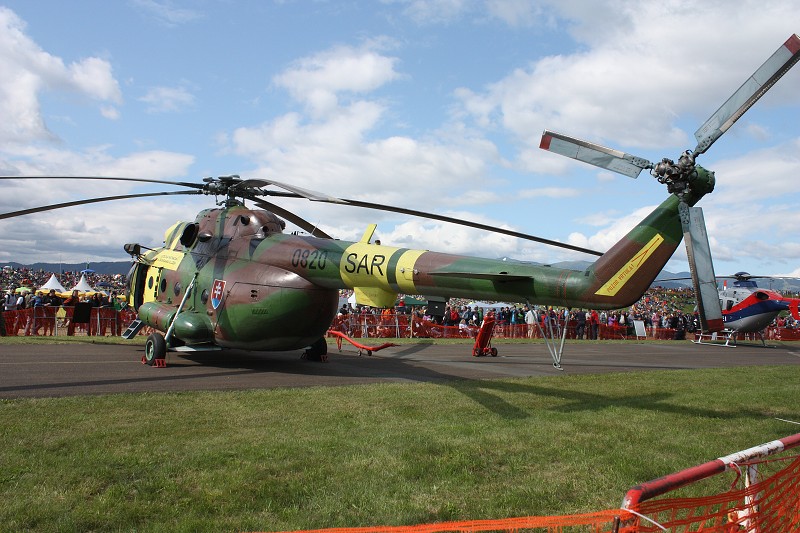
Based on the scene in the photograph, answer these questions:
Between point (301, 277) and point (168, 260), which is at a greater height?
point (168, 260)

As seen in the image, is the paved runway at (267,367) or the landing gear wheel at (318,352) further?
the landing gear wheel at (318,352)

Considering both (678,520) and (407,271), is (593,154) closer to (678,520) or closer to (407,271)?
(407,271)

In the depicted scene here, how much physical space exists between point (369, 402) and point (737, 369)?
1309 centimetres

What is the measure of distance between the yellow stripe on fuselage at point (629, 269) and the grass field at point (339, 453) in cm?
210

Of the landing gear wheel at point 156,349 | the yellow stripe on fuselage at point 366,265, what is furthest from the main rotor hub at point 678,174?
the landing gear wheel at point 156,349

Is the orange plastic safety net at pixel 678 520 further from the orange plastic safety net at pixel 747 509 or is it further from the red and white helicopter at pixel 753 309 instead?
the red and white helicopter at pixel 753 309

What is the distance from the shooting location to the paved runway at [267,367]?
11.2 metres

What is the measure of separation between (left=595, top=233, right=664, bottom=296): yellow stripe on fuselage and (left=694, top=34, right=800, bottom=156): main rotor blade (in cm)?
145

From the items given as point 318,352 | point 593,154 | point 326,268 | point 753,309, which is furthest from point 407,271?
point 753,309

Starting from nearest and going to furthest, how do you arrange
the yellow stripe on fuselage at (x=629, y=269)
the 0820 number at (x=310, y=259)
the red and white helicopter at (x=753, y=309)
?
the yellow stripe on fuselage at (x=629, y=269)
the 0820 number at (x=310, y=259)
the red and white helicopter at (x=753, y=309)

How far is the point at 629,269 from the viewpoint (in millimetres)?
9047

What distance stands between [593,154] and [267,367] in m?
9.61

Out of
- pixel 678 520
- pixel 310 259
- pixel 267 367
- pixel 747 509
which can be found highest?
pixel 310 259

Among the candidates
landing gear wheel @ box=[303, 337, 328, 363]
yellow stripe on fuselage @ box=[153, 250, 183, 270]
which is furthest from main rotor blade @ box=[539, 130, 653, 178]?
yellow stripe on fuselage @ box=[153, 250, 183, 270]
